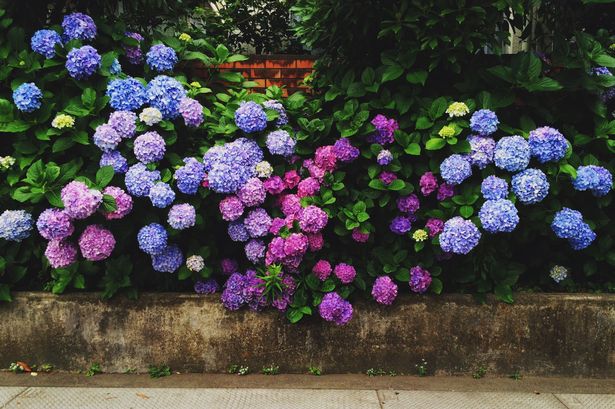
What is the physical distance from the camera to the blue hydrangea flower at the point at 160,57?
3.31m

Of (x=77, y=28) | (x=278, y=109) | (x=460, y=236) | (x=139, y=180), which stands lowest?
(x=460, y=236)

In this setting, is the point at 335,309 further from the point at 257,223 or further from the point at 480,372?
the point at 480,372

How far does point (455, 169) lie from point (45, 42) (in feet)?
8.42

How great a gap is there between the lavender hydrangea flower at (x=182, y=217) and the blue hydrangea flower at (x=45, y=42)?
1.26m

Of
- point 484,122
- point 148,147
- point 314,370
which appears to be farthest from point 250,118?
point 314,370

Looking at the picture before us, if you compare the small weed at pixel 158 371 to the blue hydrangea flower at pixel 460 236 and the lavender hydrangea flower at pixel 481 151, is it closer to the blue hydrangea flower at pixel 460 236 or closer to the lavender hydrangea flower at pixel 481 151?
the blue hydrangea flower at pixel 460 236

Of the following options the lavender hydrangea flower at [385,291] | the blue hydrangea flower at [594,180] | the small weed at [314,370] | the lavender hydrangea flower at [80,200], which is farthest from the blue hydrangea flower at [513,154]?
the lavender hydrangea flower at [80,200]

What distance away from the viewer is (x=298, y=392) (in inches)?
112

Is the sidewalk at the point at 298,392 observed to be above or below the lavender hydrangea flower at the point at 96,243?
below

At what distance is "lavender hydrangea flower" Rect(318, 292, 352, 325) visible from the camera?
115 inches

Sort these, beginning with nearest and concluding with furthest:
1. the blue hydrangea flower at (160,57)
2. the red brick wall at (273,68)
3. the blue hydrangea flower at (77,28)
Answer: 1. the blue hydrangea flower at (77,28)
2. the blue hydrangea flower at (160,57)
3. the red brick wall at (273,68)

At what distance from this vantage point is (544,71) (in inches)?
124

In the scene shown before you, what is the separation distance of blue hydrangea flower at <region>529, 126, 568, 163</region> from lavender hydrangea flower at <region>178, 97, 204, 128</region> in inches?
78.5

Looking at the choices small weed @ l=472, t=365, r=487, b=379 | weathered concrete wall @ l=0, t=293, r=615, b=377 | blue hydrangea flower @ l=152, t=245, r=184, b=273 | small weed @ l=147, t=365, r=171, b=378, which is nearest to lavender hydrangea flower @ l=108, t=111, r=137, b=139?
blue hydrangea flower @ l=152, t=245, r=184, b=273
